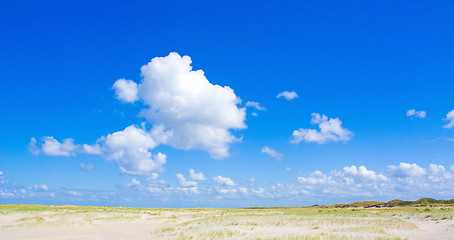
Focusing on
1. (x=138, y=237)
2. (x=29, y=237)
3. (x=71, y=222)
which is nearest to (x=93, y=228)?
(x=71, y=222)

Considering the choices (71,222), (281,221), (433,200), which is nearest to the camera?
(281,221)

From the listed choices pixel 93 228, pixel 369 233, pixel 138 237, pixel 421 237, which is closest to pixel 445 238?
pixel 421 237

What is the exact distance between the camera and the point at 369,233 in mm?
25438

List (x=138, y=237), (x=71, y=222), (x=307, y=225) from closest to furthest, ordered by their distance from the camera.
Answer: (x=138, y=237), (x=307, y=225), (x=71, y=222)

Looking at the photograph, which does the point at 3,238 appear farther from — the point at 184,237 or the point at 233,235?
the point at 233,235

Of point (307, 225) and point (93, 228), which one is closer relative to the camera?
point (307, 225)

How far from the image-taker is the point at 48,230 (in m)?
33.7

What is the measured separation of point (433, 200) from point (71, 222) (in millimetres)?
126867

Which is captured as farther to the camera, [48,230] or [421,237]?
[48,230]

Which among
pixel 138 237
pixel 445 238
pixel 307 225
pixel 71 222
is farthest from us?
pixel 71 222

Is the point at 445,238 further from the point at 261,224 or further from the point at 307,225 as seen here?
the point at 261,224

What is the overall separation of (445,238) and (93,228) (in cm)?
3462

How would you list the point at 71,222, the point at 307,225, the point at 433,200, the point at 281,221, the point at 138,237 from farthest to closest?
the point at 433,200 < the point at 71,222 < the point at 281,221 < the point at 307,225 < the point at 138,237

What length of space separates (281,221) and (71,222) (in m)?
25.3
